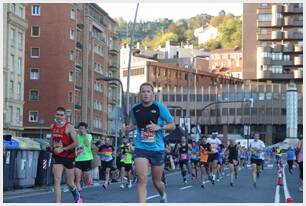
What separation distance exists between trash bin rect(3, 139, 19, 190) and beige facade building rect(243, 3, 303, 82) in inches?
4342

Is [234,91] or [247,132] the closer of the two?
[247,132]

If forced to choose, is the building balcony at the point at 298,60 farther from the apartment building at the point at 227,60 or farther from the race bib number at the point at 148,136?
the race bib number at the point at 148,136

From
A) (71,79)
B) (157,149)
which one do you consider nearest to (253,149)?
(157,149)

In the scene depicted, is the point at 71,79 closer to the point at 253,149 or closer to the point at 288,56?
the point at 288,56

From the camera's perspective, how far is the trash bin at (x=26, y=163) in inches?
904

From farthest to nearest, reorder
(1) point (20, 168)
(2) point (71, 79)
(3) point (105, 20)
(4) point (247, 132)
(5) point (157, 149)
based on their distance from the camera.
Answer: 1. (4) point (247, 132)
2. (3) point (105, 20)
3. (2) point (71, 79)
4. (1) point (20, 168)
5. (5) point (157, 149)

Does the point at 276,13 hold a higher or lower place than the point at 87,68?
higher

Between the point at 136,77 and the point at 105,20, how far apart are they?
42723mm

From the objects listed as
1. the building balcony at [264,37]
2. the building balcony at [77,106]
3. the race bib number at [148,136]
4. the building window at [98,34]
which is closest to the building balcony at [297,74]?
the building balcony at [264,37]

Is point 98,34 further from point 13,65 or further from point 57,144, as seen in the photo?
point 57,144

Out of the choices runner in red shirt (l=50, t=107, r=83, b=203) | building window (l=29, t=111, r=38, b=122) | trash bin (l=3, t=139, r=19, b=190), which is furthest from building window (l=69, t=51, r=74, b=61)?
runner in red shirt (l=50, t=107, r=83, b=203)

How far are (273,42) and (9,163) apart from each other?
114 meters

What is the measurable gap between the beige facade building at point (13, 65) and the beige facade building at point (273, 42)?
65.5m

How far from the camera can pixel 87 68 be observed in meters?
91.2
